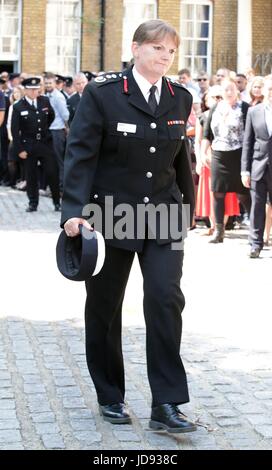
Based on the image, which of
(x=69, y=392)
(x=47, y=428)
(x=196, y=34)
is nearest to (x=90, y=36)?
(x=196, y=34)

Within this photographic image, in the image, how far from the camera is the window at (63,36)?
1409 inches

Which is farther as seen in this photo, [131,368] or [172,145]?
[131,368]

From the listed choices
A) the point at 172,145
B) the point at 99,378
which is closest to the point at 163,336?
the point at 99,378

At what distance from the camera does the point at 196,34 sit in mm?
37312

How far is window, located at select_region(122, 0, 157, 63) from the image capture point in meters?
36.1

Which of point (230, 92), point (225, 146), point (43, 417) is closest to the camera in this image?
point (43, 417)

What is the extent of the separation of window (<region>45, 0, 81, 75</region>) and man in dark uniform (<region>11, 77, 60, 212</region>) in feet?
58.1

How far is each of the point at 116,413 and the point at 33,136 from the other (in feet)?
40.1

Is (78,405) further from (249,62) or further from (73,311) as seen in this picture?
(249,62)

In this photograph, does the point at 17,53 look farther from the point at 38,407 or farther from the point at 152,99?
the point at 152,99

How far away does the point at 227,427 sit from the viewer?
6.04 meters

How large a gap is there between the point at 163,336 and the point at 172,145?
96cm

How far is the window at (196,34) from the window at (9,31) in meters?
5.19

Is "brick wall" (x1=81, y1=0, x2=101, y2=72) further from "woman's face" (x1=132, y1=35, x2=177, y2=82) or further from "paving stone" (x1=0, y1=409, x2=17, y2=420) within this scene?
"woman's face" (x1=132, y1=35, x2=177, y2=82)
